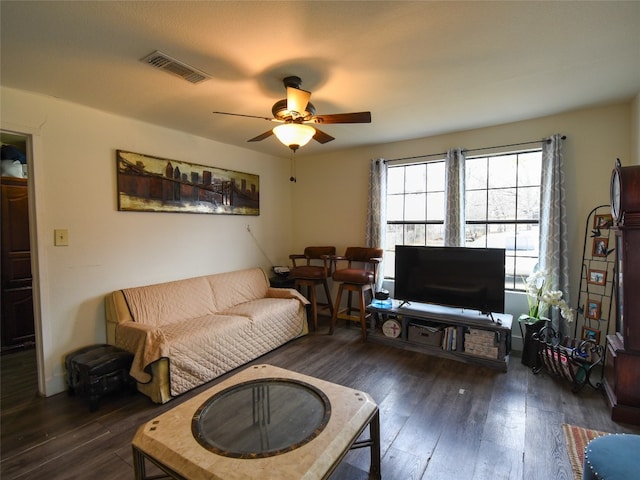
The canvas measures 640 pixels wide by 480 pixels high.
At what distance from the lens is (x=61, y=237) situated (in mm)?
2600

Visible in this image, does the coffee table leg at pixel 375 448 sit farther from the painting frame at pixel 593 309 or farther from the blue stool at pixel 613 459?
the painting frame at pixel 593 309

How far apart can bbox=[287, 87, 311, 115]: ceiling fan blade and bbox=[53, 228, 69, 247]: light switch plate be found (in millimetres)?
2179

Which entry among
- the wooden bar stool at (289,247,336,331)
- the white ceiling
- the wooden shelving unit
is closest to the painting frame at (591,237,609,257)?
the wooden shelving unit

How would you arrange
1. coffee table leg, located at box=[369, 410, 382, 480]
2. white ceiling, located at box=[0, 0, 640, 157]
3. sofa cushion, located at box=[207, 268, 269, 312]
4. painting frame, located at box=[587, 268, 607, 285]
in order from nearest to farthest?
white ceiling, located at box=[0, 0, 640, 157]
coffee table leg, located at box=[369, 410, 382, 480]
painting frame, located at box=[587, 268, 607, 285]
sofa cushion, located at box=[207, 268, 269, 312]

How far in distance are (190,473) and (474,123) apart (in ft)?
12.2

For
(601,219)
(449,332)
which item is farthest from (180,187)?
(601,219)

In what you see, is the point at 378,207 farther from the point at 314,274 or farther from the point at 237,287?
the point at 237,287

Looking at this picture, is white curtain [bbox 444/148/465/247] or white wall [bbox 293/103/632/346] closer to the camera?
white wall [bbox 293/103/632/346]

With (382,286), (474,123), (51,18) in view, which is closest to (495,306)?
(382,286)

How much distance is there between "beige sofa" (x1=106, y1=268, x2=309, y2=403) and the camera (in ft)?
7.96

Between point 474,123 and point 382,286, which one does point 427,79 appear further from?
point 382,286

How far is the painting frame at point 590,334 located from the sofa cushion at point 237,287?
338 centimetres

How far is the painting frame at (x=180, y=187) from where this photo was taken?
3.03 meters

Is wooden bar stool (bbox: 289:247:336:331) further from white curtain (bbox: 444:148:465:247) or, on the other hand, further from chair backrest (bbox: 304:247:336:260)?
white curtain (bbox: 444:148:465:247)
